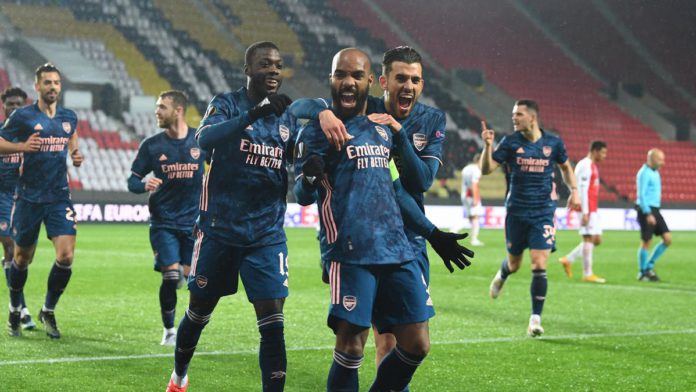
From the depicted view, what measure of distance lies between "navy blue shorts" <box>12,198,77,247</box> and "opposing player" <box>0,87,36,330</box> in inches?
87.1

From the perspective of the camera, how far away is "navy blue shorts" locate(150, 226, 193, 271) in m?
8.21

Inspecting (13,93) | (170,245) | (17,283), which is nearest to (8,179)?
(13,93)

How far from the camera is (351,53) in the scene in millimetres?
4766

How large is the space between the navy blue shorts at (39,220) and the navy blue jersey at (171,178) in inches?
26.9

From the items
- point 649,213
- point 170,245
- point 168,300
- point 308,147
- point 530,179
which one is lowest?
point 168,300

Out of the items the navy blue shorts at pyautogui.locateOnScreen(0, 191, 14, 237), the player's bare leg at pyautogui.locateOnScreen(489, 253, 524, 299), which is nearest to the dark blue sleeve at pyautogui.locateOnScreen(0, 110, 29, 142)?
the navy blue shorts at pyautogui.locateOnScreen(0, 191, 14, 237)

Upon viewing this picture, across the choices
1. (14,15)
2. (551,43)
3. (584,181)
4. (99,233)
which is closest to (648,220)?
(584,181)

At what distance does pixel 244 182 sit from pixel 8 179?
683cm

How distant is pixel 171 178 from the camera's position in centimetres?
834

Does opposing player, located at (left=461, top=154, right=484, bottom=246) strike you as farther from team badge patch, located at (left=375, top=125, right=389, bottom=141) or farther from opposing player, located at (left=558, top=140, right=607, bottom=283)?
team badge patch, located at (left=375, top=125, right=389, bottom=141)

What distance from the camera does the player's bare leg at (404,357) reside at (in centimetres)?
485

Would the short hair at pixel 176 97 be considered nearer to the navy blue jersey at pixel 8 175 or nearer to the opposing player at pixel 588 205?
the navy blue jersey at pixel 8 175

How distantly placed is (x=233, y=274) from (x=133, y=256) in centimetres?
1191

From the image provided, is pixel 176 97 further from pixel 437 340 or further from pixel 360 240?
pixel 360 240
